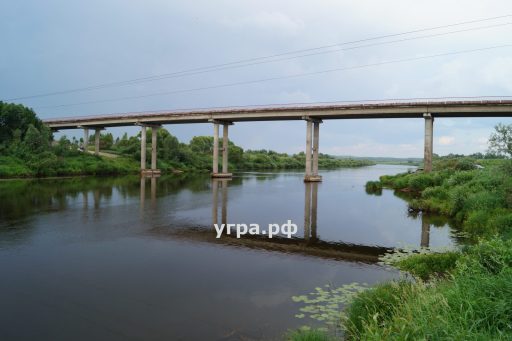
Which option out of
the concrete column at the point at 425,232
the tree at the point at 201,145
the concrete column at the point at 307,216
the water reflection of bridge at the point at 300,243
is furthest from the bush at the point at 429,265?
the tree at the point at 201,145

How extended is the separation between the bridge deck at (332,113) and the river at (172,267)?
77.9 ft

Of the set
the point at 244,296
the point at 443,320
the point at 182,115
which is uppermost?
the point at 182,115

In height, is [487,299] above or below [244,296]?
above

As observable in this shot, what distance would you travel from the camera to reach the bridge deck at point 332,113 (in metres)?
41.0

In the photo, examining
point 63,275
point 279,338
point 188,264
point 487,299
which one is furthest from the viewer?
point 188,264

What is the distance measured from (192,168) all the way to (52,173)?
35081mm

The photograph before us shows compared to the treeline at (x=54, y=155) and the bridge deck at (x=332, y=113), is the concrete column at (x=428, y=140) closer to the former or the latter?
the bridge deck at (x=332, y=113)

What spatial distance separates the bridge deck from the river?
23747 mm

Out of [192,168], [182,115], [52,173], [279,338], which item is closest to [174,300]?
[279,338]

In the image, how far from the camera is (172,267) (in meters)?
12.0

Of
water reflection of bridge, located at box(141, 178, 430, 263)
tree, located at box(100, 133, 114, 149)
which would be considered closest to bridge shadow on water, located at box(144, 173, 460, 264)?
water reflection of bridge, located at box(141, 178, 430, 263)

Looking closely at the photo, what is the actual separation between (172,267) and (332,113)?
3964 centimetres

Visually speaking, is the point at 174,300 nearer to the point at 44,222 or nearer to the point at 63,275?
the point at 63,275

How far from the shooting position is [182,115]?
199 ft
